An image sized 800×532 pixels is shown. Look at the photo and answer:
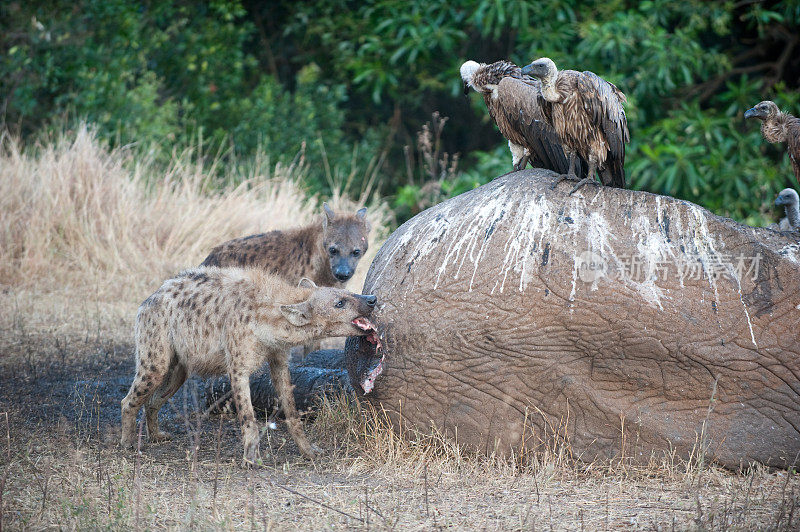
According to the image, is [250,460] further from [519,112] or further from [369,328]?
[519,112]

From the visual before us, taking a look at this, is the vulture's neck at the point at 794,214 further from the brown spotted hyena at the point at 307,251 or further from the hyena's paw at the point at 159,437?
the hyena's paw at the point at 159,437

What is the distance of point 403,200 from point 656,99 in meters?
3.91

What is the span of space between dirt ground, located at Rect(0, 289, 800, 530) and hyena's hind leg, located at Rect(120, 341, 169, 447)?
18 cm

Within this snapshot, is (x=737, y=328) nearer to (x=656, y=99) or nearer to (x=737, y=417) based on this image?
(x=737, y=417)

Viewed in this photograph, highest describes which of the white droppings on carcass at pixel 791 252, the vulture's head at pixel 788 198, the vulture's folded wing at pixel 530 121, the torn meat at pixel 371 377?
the vulture's folded wing at pixel 530 121

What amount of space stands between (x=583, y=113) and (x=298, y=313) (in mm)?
1977

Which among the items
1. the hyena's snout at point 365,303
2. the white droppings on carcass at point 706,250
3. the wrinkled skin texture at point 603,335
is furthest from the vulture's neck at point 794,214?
the hyena's snout at point 365,303

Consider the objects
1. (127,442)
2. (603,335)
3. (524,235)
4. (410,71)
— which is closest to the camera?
(603,335)

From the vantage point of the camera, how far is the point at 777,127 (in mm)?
5637

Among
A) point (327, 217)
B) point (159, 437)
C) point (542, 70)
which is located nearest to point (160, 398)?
point (159, 437)

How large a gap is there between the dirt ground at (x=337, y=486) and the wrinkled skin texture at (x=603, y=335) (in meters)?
0.16

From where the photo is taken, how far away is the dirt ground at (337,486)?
388 centimetres

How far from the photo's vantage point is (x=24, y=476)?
4.44 metres

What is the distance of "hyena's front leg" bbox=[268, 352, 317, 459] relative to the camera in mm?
4934
